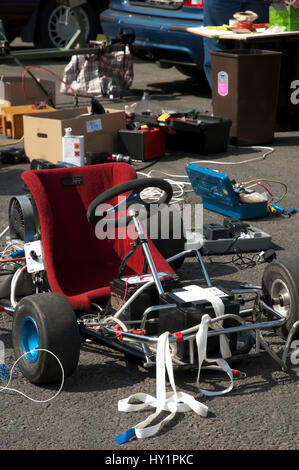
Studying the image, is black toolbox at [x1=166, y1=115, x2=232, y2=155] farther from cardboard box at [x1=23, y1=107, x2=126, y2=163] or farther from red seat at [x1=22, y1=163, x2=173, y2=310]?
red seat at [x1=22, y1=163, x2=173, y2=310]

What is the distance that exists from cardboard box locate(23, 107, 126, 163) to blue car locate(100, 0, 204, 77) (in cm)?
243

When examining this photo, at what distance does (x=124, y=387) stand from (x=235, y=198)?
275cm

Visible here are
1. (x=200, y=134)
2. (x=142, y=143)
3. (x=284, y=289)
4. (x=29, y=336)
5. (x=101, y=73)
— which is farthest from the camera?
(x=101, y=73)

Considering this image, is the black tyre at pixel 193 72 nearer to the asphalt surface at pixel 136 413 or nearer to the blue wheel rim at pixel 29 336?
the asphalt surface at pixel 136 413

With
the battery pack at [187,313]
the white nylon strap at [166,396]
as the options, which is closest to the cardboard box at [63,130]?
the battery pack at [187,313]

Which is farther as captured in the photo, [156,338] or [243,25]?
[243,25]

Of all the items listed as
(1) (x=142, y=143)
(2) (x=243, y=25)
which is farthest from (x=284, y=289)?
(2) (x=243, y=25)

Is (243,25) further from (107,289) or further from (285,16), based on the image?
(107,289)

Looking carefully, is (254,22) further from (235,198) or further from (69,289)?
(69,289)

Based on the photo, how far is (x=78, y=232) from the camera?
Result: 182 inches

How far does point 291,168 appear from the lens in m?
7.92

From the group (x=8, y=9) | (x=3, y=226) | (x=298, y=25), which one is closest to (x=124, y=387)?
(x=3, y=226)

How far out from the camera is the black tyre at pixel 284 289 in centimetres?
406

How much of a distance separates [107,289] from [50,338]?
2.61 ft
